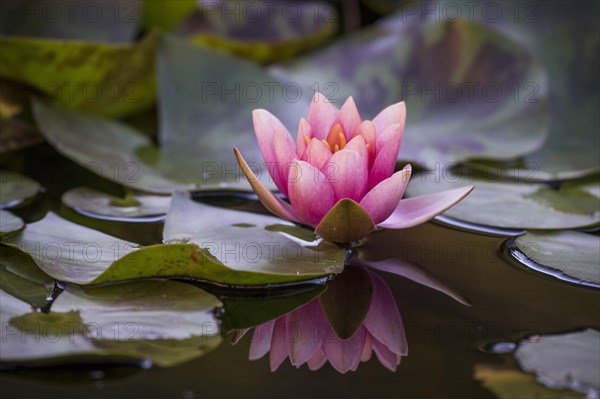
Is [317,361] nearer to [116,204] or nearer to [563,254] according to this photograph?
[563,254]

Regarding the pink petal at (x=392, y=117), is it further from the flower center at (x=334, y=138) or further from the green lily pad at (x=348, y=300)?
the green lily pad at (x=348, y=300)

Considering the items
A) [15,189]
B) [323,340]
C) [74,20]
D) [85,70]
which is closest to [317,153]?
[323,340]

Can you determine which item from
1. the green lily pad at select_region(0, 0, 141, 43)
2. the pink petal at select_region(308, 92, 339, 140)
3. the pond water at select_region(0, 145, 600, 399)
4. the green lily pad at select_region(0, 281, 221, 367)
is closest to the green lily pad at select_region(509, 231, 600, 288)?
the pond water at select_region(0, 145, 600, 399)

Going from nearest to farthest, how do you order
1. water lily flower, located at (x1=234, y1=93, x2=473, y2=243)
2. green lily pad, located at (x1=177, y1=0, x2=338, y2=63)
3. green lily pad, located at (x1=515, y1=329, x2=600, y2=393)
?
green lily pad, located at (x1=515, y1=329, x2=600, y2=393), water lily flower, located at (x1=234, y1=93, x2=473, y2=243), green lily pad, located at (x1=177, y1=0, x2=338, y2=63)

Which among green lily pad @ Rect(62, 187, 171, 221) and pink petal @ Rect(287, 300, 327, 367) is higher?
green lily pad @ Rect(62, 187, 171, 221)

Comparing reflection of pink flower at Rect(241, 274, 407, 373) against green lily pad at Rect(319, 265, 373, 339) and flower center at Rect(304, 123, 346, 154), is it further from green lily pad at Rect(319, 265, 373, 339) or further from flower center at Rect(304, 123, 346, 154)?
flower center at Rect(304, 123, 346, 154)
